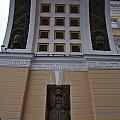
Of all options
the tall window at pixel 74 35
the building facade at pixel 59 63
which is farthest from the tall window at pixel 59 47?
the tall window at pixel 74 35

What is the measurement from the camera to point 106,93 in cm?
628

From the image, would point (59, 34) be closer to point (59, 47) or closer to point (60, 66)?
point (59, 47)

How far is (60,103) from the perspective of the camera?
6422mm

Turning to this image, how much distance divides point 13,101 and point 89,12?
3.88m

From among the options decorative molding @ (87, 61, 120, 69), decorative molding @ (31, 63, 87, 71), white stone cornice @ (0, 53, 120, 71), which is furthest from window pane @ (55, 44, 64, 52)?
decorative molding @ (87, 61, 120, 69)

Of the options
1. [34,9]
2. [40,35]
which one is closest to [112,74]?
[40,35]

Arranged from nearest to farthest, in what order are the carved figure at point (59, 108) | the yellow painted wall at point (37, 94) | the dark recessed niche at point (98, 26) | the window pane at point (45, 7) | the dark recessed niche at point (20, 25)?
1. the yellow painted wall at point (37, 94)
2. the carved figure at point (59, 108)
3. the dark recessed niche at point (20, 25)
4. the dark recessed niche at point (98, 26)
5. the window pane at point (45, 7)

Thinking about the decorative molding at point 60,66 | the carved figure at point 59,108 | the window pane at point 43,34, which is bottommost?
the carved figure at point 59,108

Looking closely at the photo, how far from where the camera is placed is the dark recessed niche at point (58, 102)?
244 inches

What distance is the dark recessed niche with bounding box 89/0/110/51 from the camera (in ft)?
24.7

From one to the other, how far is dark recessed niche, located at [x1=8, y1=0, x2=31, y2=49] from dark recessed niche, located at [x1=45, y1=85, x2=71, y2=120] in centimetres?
163

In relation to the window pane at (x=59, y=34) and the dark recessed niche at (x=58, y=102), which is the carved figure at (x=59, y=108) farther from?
the window pane at (x=59, y=34)

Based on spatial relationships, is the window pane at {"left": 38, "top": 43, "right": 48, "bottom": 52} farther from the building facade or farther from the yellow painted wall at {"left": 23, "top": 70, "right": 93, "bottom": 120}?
the yellow painted wall at {"left": 23, "top": 70, "right": 93, "bottom": 120}

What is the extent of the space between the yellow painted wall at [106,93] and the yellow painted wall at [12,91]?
70.3 inches
